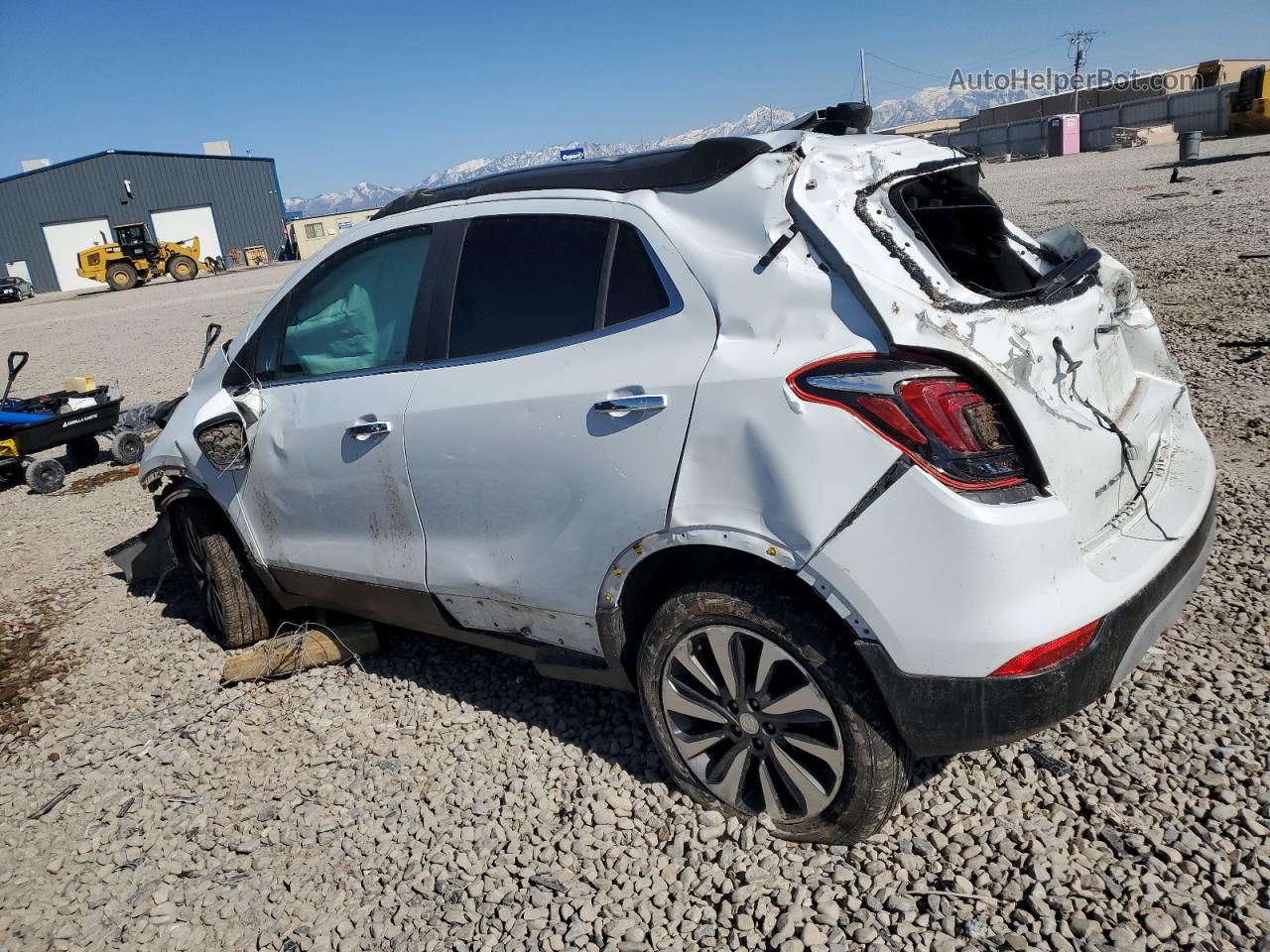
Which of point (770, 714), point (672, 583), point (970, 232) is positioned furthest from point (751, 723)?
point (970, 232)

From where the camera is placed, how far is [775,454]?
7.35ft

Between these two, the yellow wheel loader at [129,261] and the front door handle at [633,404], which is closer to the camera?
the front door handle at [633,404]

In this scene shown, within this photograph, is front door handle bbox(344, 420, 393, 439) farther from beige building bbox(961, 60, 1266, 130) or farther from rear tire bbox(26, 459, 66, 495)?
beige building bbox(961, 60, 1266, 130)

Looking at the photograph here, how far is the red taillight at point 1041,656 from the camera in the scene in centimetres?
210

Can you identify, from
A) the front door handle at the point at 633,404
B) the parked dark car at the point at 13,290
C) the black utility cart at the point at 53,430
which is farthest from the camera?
the parked dark car at the point at 13,290

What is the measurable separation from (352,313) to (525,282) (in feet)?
3.40

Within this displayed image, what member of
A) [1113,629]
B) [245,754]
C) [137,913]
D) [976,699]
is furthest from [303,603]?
[1113,629]

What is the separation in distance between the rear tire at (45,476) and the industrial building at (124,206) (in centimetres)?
Result: 5363

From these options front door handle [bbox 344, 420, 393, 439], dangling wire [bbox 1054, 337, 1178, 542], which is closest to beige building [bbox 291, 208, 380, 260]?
front door handle [bbox 344, 420, 393, 439]

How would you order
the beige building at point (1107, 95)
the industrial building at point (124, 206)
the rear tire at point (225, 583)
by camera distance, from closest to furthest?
1. the rear tire at point (225, 583)
2. the industrial building at point (124, 206)
3. the beige building at point (1107, 95)

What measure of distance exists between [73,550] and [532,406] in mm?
4996

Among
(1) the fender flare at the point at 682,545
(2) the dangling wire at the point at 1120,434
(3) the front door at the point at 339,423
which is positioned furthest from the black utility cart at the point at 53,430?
(2) the dangling wire at the point at 1120,434

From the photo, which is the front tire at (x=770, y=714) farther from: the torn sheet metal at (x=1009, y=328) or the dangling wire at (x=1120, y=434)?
the dangling wire at (x=1120, y=434)

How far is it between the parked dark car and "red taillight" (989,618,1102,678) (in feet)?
170
